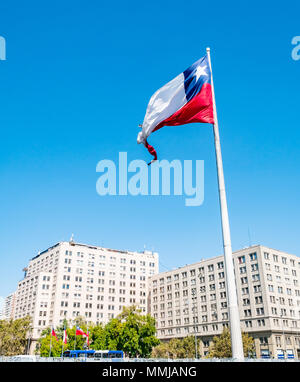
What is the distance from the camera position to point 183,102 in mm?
16484

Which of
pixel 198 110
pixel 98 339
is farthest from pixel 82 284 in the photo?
pixel 198 110

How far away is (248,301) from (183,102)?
8374 centimetres

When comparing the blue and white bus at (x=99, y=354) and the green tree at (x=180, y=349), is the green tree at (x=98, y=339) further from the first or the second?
the green tree at (x=180, y=349)

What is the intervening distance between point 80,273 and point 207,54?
119956 millimetres

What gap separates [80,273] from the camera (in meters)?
128

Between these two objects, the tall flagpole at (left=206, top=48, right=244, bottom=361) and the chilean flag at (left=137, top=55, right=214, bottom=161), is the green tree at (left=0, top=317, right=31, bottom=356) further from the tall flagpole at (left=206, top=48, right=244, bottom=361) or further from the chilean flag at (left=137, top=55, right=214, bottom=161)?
the tall flagpole at (left=206, top=48, right=244, bottom=361)

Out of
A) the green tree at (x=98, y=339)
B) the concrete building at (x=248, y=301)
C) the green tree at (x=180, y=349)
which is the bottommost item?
the green tree at (x=180, y=349)

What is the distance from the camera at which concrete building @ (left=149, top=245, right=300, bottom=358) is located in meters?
84.3

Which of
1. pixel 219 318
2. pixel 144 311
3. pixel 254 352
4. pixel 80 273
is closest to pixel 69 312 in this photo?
pixel 80 273

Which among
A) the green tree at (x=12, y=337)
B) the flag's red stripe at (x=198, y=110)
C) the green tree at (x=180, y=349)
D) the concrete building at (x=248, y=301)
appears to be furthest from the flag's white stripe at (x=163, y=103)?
the green tree at (x=12, y=337)

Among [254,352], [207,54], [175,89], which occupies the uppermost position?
[207,54]

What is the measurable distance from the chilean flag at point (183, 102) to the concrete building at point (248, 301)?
258ft

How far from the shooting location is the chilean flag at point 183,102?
52.3ft
